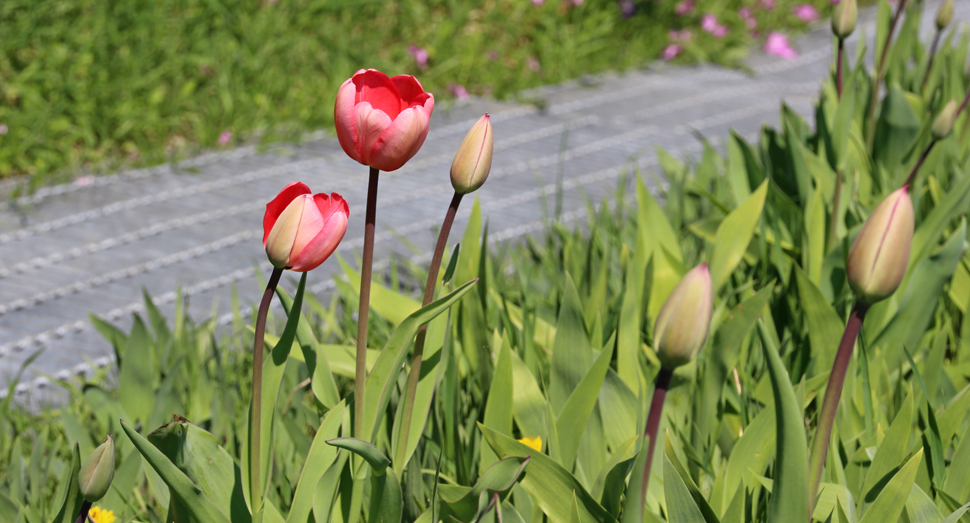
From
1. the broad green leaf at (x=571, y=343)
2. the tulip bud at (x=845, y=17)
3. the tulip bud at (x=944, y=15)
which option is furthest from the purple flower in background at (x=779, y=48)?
the broad green leaf at (x=571, y=343)

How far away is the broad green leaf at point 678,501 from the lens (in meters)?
0.75

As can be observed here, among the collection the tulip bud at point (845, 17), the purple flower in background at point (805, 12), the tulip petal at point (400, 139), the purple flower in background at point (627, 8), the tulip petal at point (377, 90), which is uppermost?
the tulip petal at point (377, 90)

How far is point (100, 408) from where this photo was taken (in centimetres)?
121

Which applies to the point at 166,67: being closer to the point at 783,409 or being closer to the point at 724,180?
the point at 724,180

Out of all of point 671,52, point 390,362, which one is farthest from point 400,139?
point 671,52

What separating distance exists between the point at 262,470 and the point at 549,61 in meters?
3.42

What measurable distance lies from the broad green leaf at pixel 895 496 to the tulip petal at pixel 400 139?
58 cm

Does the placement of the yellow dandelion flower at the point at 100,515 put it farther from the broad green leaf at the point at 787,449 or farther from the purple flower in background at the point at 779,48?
the purple flower in background at the point at 779,48

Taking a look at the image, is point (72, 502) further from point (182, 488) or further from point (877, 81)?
point (877, 81)

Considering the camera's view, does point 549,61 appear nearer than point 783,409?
No

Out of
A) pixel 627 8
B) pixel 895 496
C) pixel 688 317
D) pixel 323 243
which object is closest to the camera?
pixel 688 317

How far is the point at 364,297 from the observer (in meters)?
0.74

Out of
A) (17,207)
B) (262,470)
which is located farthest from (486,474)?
(17,207)

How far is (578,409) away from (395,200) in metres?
1.87
